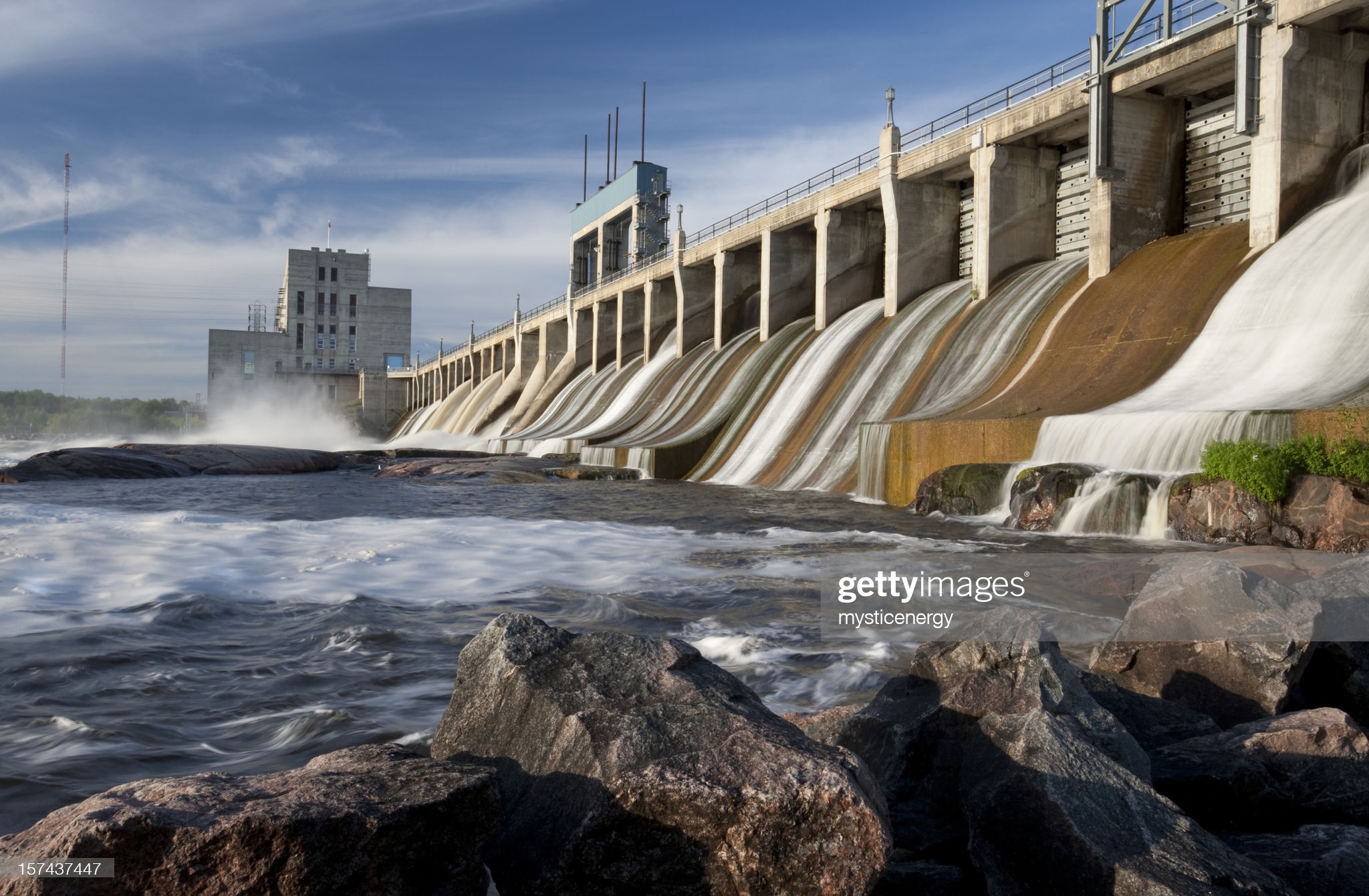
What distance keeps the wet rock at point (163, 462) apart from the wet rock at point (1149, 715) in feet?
78.7

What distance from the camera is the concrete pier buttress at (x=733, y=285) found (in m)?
32.0

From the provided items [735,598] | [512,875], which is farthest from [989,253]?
[512,875]

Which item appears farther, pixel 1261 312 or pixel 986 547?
pixel 1261 312

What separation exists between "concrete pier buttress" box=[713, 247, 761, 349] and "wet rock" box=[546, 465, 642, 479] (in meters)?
9.13

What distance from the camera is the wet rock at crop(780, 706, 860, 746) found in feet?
12.5

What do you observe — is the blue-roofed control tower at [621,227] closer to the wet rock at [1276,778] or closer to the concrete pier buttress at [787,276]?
the concrete pier buttress at [787,276]

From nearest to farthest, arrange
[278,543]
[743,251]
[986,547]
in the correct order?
[986,547]
[278,543]
[743,251]

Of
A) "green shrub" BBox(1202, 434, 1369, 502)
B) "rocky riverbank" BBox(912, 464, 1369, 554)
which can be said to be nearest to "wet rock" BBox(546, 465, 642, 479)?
"rocky riverbank" BBox(912, 464, 1369, 554)

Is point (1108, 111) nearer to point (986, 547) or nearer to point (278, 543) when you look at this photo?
point (986, 547)

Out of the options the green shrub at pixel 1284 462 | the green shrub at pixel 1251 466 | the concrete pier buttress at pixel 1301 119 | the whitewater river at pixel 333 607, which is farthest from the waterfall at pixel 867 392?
the green shrub at pixel 1284 462

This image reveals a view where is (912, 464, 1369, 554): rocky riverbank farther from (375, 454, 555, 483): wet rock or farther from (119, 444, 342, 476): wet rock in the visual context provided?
(119, 444, 342, 476): wet rock

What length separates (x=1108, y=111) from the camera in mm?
17812

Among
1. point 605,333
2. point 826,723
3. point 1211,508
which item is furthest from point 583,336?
point 826,723

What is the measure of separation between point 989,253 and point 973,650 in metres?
18.3
